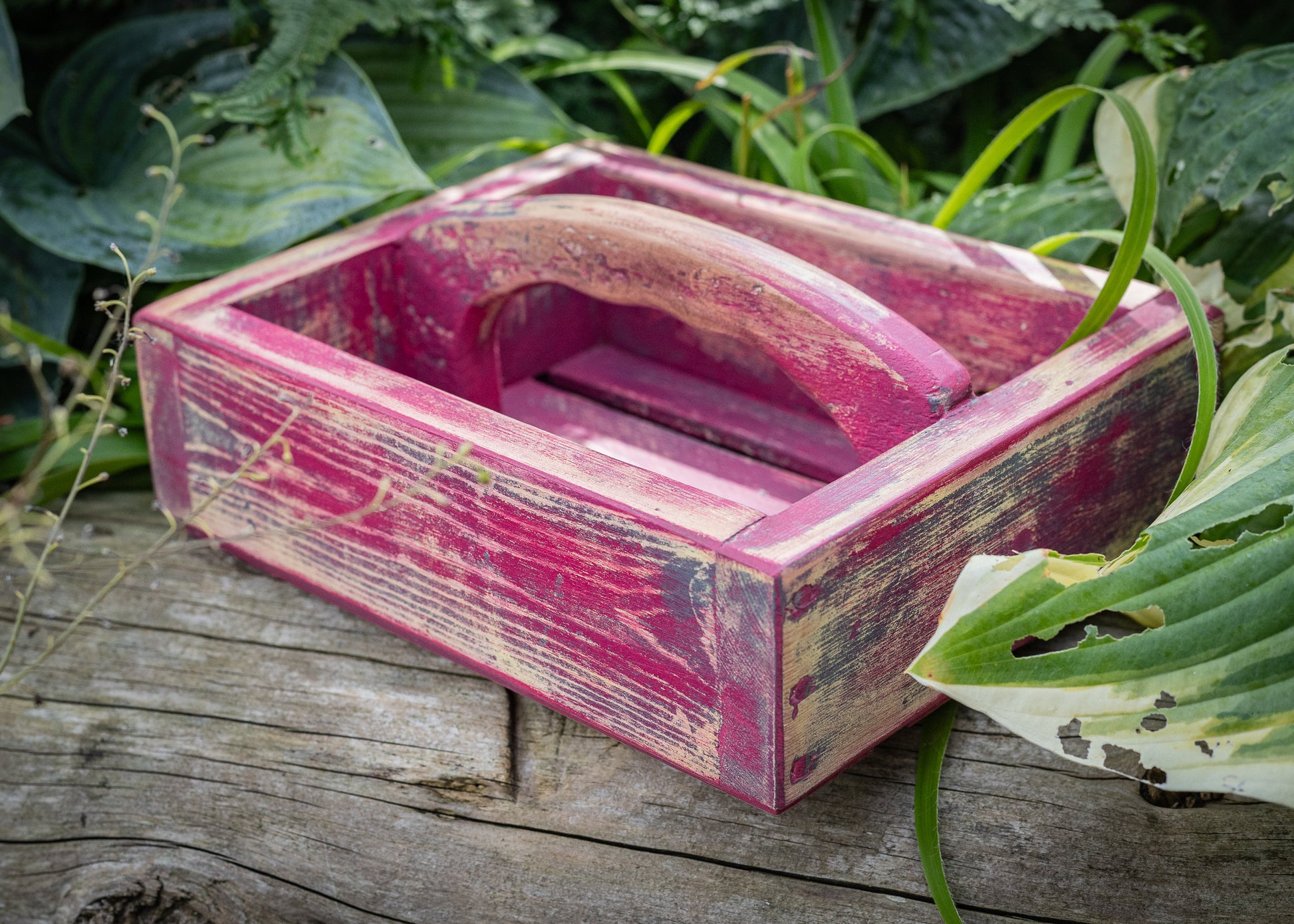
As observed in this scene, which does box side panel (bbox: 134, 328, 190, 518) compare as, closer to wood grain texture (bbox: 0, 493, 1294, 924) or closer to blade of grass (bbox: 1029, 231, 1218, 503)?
wood grain texture (bbox: 0, 493, 1294, 924)

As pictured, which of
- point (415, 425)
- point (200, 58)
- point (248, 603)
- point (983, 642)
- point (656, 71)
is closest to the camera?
point (983, 642)

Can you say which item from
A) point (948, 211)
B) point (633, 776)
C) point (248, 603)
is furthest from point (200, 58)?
point (633, 776)

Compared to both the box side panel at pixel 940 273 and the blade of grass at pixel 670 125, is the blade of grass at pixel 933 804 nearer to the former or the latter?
the box side panel at pixel 940 273

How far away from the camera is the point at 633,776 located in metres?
0.75

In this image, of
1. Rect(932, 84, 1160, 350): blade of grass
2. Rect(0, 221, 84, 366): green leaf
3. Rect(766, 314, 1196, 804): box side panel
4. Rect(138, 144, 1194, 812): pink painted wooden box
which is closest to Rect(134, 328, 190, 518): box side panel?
Rect(138, 144, 1194, 812): pink painted wooden box

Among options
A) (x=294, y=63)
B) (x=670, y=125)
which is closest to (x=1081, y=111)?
(x=670, y=125)

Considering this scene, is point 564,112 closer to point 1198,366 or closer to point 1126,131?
point 1126,131

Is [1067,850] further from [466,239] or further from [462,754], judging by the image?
[466,239]

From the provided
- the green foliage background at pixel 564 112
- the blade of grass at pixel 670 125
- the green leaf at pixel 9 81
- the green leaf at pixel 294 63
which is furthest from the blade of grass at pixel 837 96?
the green leaf at pixel 9 81

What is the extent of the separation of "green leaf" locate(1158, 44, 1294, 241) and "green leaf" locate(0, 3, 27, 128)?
82 centimetres

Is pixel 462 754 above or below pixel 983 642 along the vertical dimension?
below

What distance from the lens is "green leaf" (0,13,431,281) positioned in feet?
3.26

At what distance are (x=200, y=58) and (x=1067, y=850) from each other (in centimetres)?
96

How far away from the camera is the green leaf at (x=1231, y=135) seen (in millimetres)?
858
